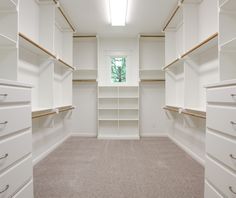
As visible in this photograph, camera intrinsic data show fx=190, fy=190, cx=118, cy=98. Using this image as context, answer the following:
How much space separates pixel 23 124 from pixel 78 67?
149 inches

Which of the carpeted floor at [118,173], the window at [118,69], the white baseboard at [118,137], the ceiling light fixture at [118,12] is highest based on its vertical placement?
the ceiling light fixture at [118,12]

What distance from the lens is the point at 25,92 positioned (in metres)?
1.52

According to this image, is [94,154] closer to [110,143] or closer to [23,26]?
[110,143]

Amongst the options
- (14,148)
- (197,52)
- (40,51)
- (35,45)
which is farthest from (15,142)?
(197,52)

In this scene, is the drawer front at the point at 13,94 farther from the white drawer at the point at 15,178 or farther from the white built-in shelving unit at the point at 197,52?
the white built-in shelving unit at the point at 197,52

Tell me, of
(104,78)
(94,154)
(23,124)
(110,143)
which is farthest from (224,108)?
(104,78)

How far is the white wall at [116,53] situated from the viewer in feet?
16.6

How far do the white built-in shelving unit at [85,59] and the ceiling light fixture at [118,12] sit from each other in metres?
1.22

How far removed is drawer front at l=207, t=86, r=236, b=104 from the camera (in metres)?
1.20

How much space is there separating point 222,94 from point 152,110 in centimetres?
381

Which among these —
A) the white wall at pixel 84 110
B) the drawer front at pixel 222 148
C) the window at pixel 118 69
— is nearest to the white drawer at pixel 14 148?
the drawer front at pixel 222 148

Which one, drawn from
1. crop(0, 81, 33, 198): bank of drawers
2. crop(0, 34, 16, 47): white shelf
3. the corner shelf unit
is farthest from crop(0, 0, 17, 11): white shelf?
the corner shelf unit

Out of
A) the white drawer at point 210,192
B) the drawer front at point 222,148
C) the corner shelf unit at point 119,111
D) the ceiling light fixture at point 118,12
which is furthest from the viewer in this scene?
the corner shelf unit at point 119,111

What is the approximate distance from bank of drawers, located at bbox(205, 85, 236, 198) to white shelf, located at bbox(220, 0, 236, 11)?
32.3 inches
